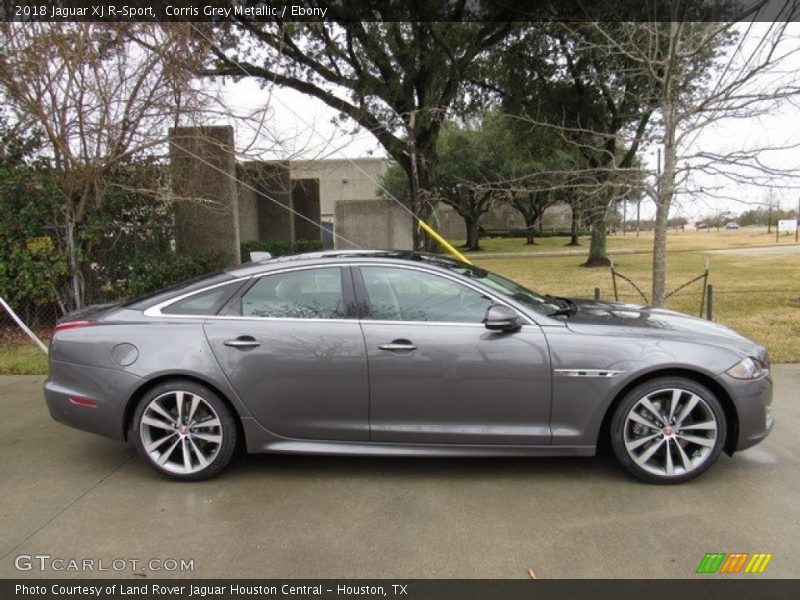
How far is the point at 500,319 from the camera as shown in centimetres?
355

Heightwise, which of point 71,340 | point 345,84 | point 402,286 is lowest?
point 71,340

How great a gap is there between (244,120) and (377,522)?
649 cm

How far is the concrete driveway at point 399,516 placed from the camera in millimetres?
2873

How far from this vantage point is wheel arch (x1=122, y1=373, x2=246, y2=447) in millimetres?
3746

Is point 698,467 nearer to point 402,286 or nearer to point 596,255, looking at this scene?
point 402,286

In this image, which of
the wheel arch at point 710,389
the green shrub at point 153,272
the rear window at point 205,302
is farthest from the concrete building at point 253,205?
the wheel arch at point 710,389

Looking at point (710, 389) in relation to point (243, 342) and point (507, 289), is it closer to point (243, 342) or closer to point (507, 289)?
point (507, 289)

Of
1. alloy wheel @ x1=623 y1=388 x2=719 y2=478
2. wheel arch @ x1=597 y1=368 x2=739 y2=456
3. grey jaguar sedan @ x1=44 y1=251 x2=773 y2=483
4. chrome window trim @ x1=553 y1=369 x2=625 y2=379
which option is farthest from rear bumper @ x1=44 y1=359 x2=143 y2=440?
alloy wheel @ x1=623 y1=388 x2=719 y2=478

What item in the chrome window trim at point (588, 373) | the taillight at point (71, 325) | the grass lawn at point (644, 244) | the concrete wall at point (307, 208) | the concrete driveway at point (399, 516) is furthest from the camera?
the grass lawn at point (644, 244)

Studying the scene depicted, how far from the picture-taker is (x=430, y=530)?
3158 mm

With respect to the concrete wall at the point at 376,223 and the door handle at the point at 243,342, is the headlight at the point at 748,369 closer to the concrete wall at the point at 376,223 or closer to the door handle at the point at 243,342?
the door handle at the point at 243,342

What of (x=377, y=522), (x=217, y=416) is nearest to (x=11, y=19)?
(x=217, y=416)

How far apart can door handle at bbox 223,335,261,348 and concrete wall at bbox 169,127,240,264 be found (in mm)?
4852

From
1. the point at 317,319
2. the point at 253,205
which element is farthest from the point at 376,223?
the point at 317,319
